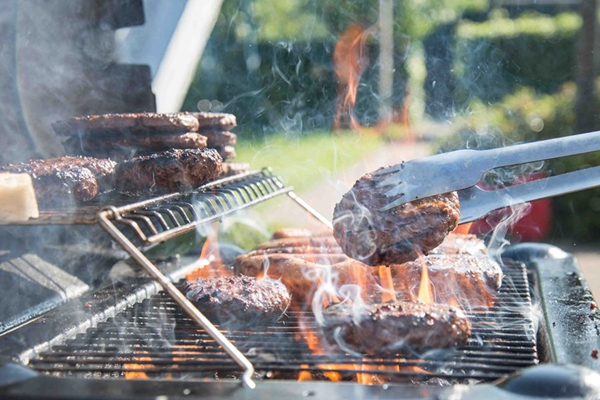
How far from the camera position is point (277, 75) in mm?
19375

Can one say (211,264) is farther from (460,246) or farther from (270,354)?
(270,354)

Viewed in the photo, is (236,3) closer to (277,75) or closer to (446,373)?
(277,75)

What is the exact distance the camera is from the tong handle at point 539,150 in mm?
2678

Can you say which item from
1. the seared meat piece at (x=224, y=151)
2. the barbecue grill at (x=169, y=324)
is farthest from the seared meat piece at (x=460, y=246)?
the seared meat piece at (x=224, y=151)

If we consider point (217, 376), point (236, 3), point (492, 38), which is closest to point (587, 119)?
point (492, 38)

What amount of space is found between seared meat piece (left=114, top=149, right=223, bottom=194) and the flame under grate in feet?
1.90

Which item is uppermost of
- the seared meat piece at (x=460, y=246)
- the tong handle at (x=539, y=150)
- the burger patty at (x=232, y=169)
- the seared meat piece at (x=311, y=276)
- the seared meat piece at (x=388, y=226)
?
the tong handle at (x=539, y=150)

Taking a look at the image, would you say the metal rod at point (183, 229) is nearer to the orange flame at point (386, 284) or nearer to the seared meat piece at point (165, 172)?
the seared meat piece at point (165, 172)

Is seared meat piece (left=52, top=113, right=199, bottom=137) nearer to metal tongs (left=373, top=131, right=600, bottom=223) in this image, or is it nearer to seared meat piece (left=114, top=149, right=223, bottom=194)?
seared meat piece (left=114, top=149, right=223, bottom=194)

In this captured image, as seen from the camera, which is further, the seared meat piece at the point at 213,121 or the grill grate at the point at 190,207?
the seared meat piece at the point at 213,121

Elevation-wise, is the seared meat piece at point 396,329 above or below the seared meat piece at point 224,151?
below

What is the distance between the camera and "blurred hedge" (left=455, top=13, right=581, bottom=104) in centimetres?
1267

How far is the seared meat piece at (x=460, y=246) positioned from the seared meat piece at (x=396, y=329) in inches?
39.3

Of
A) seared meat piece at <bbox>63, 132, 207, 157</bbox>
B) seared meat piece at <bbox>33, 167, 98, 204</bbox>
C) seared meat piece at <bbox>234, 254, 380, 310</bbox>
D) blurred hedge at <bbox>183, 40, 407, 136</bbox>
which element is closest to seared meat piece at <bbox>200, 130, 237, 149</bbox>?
seared meat piece at <bbox>63, 132, 207, 157</bbox>
